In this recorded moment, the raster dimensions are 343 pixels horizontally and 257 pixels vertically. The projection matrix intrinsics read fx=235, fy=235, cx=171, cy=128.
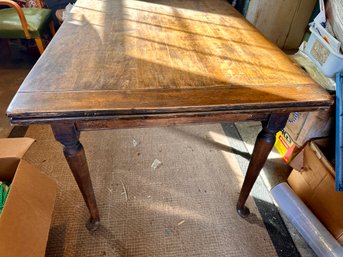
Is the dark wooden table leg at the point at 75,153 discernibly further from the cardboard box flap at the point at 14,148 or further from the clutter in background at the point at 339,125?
the clutter in background at the point at 339,125

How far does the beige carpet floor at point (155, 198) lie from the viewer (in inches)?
43.6

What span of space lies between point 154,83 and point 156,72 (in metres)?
0.07

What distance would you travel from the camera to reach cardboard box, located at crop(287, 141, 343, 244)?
1.09 meters

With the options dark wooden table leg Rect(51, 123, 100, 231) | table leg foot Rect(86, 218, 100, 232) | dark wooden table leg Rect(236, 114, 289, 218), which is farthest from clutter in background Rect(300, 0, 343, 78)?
table leg foot Rect(86, 218, 100, 232)

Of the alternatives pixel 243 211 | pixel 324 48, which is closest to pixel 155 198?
pixel 243 211

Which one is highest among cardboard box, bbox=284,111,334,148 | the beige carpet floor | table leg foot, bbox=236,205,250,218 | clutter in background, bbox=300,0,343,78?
clutter in background, bbox=300,0,343,78

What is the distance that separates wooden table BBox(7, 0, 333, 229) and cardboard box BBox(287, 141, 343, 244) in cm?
38

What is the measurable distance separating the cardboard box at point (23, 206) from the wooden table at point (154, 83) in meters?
0.19

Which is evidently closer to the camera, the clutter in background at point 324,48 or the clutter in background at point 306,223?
the clutter in background at point 306,223

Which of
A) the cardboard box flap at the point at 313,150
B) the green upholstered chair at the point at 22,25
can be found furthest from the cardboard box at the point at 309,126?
the green upholstered chair at the point at 22,25

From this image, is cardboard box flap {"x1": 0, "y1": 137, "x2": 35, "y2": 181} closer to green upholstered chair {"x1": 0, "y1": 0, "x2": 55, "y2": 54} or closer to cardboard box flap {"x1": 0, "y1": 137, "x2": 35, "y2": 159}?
cardboard box flap {"x1": 0, "y1": 137, "x2": 35, "y2": 159}

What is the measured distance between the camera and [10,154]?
0.94 metres

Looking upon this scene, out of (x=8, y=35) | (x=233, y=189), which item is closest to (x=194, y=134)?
(x=233, y=189)

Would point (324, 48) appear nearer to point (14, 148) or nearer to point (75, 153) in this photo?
point (75, 153)
